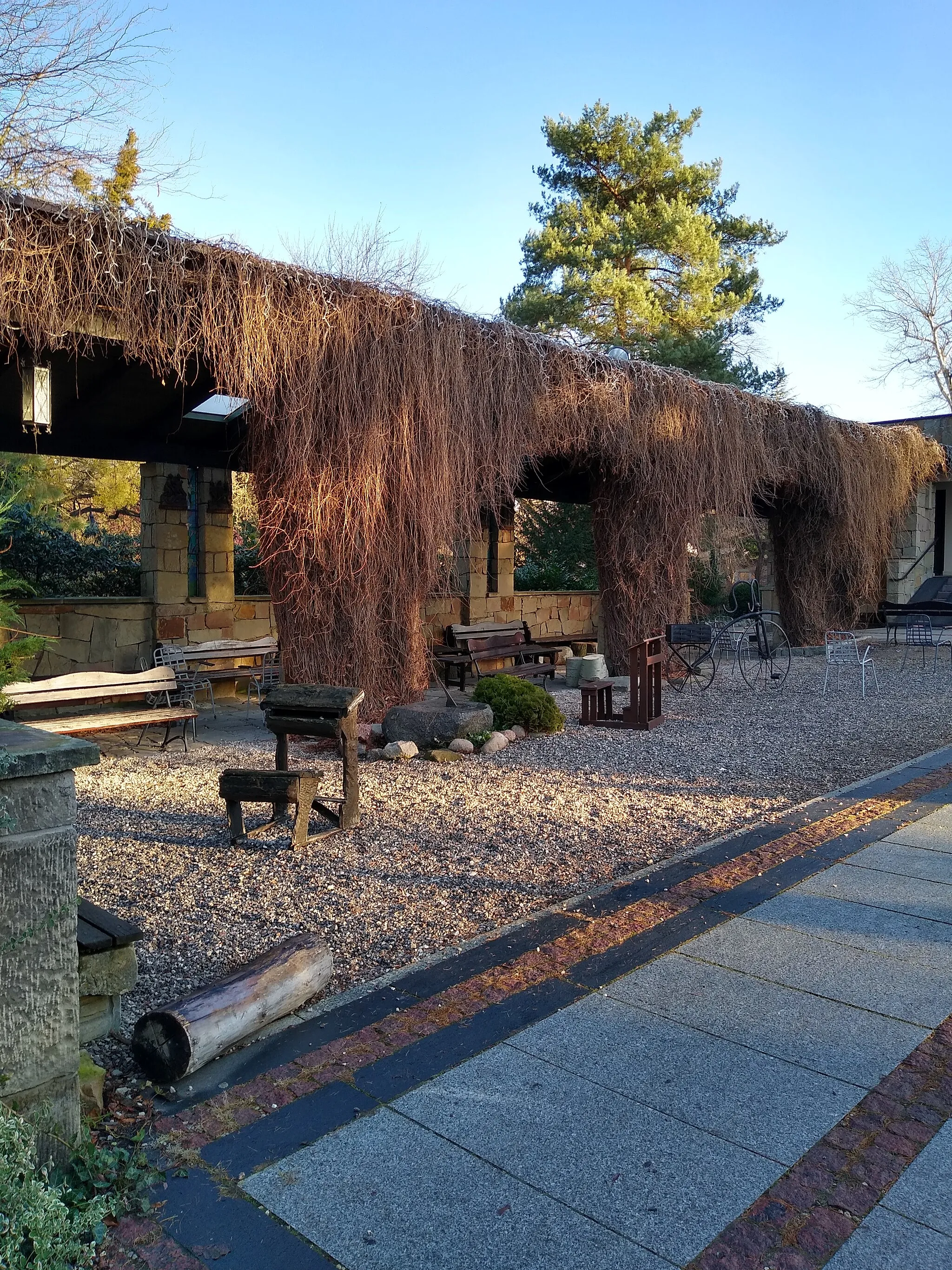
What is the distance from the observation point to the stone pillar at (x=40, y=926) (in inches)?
79.9

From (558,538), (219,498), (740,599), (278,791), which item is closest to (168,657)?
(219,498)

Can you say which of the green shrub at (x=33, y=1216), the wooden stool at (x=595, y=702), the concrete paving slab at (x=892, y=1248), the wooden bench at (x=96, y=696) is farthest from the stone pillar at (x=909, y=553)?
the green shrub at (x=33, y=1216)

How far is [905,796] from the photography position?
573cm

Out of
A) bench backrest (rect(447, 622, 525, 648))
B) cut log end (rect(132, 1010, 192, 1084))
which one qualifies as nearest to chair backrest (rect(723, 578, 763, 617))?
bench backrest (rect(447, 622, 525, 648))

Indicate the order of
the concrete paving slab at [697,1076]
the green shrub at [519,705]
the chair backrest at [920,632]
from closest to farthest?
the concrete paving slab at [697,1076]
the green shrub at [519,705]
the chair backrest at [920,632]

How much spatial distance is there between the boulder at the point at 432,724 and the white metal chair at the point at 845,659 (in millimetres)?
4806

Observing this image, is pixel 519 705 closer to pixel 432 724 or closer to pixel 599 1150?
pixel 432 724

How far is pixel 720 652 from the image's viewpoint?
1358cm

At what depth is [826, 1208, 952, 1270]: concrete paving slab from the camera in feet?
6.12

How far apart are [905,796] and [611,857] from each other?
222cm

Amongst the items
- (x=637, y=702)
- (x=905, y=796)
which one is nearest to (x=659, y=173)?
(x=637, y=702)

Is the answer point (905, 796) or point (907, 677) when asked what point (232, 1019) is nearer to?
point (905, 796)

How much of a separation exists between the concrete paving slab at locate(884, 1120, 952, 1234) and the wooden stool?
6460mm

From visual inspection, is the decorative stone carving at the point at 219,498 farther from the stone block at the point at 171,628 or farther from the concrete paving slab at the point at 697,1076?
the concrete paving slab at the point at 697,1076
